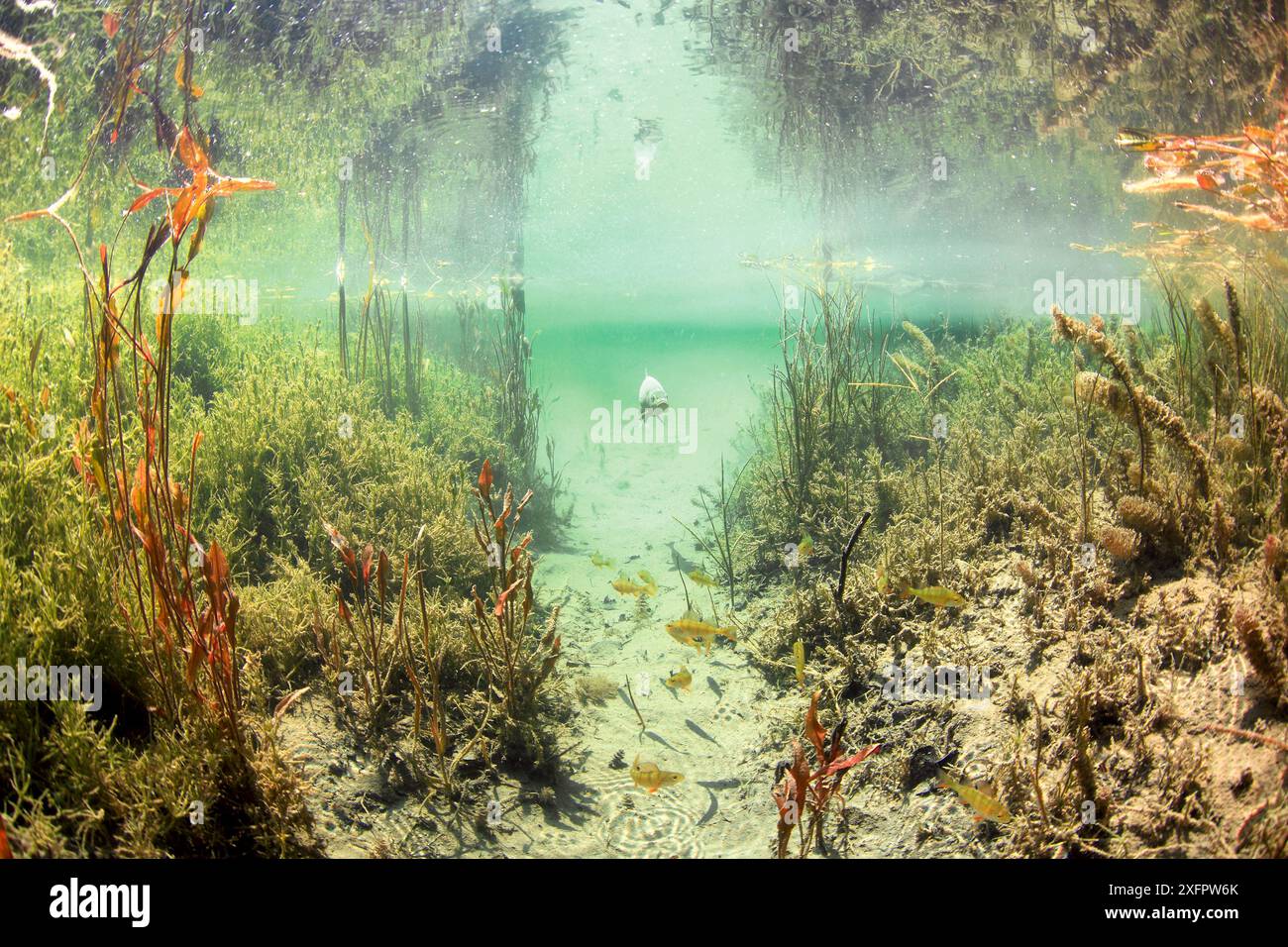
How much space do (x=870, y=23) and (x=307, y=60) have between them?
9850mm

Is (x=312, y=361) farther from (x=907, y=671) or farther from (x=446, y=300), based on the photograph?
(x=446, y=300)

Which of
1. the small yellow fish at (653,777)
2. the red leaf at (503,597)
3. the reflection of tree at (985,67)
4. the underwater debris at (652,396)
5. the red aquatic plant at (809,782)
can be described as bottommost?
the small yellow fish at (653,777)

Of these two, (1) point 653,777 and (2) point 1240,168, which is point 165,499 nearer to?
(1) point 653,777

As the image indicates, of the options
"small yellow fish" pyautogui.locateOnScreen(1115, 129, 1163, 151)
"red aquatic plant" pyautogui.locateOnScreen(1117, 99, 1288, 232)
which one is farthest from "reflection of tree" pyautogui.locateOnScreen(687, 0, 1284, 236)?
"small yellow fish" pyautogui.locateOnScreen(1115, 129, 1163, 151)

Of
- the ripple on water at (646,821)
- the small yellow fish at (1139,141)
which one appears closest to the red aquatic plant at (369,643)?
the ripple on water at (646,821)

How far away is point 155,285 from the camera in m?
18.3

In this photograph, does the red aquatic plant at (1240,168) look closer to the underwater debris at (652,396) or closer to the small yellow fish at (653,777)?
the small yellow fish at (653,777)

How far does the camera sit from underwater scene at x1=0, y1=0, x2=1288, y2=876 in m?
2.71

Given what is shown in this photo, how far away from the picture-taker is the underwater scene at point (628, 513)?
271cm

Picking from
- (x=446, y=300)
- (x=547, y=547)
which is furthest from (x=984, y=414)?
(x=446, y=300)

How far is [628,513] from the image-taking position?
42.8ft

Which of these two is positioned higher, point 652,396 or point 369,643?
point 652,396

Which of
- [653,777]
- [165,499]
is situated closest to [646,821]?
[653,777]

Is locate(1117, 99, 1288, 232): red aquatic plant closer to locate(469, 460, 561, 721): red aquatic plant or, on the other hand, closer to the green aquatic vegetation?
locate(469, 460, 561, 721): red aquatic plant
